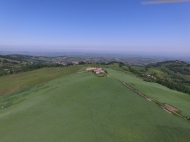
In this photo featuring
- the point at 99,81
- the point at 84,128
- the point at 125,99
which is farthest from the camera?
the point at 99,81

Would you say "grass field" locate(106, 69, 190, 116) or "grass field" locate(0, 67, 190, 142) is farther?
"grass field" locate(106, 69, 190, 116)

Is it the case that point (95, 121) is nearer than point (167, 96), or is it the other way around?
point (95, 121)

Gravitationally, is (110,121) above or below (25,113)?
above

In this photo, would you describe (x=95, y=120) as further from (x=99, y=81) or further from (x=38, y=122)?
(x=99, y=81)

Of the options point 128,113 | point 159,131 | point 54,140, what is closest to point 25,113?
point 54,140

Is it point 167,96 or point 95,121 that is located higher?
point 95,121

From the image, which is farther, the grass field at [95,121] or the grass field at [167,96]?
the grass field at [167,96]

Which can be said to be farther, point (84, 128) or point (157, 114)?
point (157, 114)

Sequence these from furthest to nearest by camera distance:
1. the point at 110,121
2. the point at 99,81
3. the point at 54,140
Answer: the point at 99,81 → the point at 110,121 → the point at 54,140
